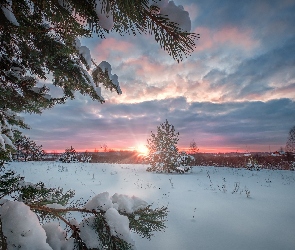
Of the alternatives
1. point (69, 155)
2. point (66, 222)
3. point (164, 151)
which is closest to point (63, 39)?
point (66, 222)

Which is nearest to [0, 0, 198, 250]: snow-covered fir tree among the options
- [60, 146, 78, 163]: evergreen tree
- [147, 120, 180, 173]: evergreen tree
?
[147, 120, 180, 173]: evergreen tree

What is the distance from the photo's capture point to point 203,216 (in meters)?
4.58

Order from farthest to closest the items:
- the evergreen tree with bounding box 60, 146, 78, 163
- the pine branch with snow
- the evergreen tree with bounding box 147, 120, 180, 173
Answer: the evergreen tree with bounding box 60, 146, 78, 163 < the evergreen tree with bounding box 147, 120, 180, 173 < the pine branch with snow

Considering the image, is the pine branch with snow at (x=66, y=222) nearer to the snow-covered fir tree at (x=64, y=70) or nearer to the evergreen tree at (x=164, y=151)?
the snow-covered fir tree at (x=64, y=70)

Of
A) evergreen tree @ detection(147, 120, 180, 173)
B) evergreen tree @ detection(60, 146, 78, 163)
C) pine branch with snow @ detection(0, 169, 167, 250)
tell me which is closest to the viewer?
pine branch with snow @ detection(0, 169, 167, 250)

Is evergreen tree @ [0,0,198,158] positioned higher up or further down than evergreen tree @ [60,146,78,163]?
higher up

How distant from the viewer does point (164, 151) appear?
14.1 m

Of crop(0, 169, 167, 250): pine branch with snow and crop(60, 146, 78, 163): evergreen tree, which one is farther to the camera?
crop(60, 146, 78, 163): evergreen tree

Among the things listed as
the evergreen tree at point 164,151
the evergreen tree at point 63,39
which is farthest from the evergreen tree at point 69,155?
the evergreen tree at point 63,39

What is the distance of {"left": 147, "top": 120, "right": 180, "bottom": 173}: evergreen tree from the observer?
13852mm

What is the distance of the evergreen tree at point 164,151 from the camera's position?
13.9 metres

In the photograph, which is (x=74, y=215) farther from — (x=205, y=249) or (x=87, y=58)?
(x=87, y=58)

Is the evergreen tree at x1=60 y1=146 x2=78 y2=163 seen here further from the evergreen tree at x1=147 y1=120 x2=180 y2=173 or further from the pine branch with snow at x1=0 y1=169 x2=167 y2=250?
the pine branch with snow at x1=0 y1=169 x2=167 y2=250

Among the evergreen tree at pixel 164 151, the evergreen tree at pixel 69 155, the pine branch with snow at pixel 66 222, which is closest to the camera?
the pine branch with snow at pixel 66 222
